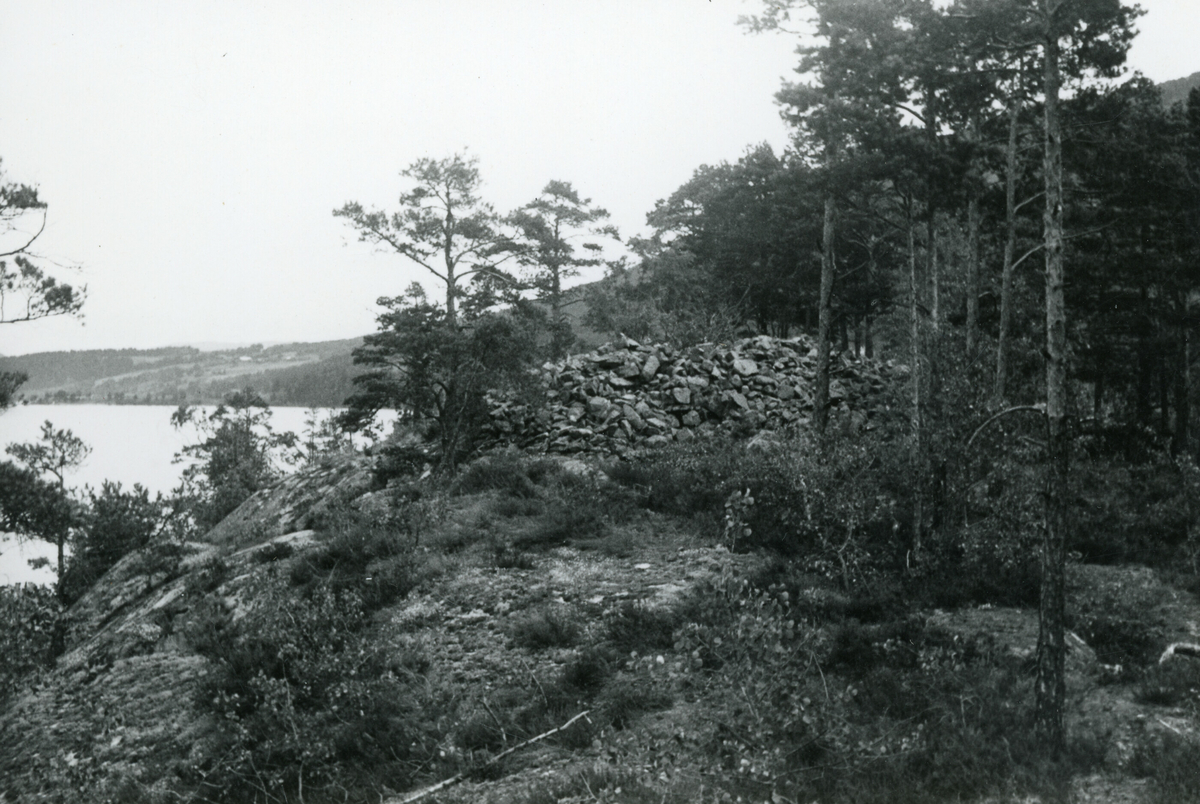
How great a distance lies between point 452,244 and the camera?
2580 cm

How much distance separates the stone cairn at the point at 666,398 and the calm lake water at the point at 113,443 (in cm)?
1780

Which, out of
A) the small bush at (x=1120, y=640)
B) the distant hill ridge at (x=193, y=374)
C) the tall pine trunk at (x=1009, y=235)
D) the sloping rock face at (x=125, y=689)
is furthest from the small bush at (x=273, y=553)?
the distant hill ridge at (x=193, y=374)

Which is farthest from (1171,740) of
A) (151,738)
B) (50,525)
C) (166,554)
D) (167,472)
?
(167,472)

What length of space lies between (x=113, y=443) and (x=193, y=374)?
33725mm

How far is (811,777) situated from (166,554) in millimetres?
13522

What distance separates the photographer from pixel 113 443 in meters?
40.5

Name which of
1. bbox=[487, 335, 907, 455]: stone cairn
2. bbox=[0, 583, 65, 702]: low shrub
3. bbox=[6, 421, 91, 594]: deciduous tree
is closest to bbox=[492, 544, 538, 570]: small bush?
bbox=[487, 335, 907, 455]: stone cairn

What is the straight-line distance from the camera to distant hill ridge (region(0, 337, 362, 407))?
51.8 m

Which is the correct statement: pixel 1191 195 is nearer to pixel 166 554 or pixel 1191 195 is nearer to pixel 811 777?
pixel 811 777

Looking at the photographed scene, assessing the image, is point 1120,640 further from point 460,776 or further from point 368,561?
point 368,561

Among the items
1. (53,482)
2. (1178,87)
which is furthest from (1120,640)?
(1178,87)

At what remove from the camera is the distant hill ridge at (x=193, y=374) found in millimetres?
51750

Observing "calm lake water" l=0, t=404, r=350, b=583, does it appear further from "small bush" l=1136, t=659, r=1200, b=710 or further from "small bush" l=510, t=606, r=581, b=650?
"small bush" l=1136, t=659, r=1200, b=710

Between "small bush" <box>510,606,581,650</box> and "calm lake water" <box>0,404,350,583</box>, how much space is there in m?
22.4
